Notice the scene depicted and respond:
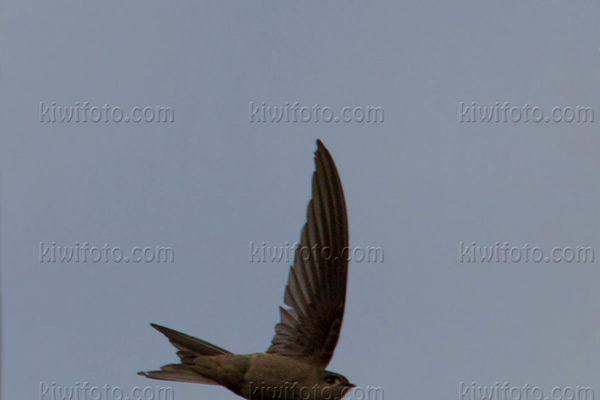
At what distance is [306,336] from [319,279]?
0.44 meters

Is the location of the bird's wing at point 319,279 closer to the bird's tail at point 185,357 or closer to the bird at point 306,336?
the bird at point 306,336

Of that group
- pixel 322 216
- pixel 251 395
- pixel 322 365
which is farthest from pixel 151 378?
pixel 322 216

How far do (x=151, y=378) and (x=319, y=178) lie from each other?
1.98m

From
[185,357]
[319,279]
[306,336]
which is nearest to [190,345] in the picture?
[185,357]

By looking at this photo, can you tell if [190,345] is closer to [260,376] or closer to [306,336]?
[260,376]

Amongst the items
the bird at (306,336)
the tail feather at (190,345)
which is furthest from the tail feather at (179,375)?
the tail feather at (190,345)

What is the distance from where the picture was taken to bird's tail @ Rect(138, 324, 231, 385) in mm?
7414

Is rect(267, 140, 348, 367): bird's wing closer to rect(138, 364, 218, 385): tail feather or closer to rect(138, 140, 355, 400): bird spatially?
rect(138, 140, 355, 400): bird

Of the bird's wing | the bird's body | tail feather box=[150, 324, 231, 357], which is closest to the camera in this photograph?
the bird's body

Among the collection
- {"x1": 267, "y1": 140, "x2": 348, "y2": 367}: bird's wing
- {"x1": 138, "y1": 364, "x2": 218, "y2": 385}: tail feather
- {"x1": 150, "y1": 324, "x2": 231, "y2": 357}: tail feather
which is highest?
{"x1": 267, "y1": 140, "x2": 348, "y2": 367}: bird's wing

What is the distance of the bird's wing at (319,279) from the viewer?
25.2 ft

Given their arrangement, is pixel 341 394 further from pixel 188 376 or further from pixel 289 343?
pixel 188 376

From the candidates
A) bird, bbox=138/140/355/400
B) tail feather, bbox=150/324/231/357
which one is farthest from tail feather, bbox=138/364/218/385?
tail feather, bbox=150/324/231/357

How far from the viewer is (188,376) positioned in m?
7.42
